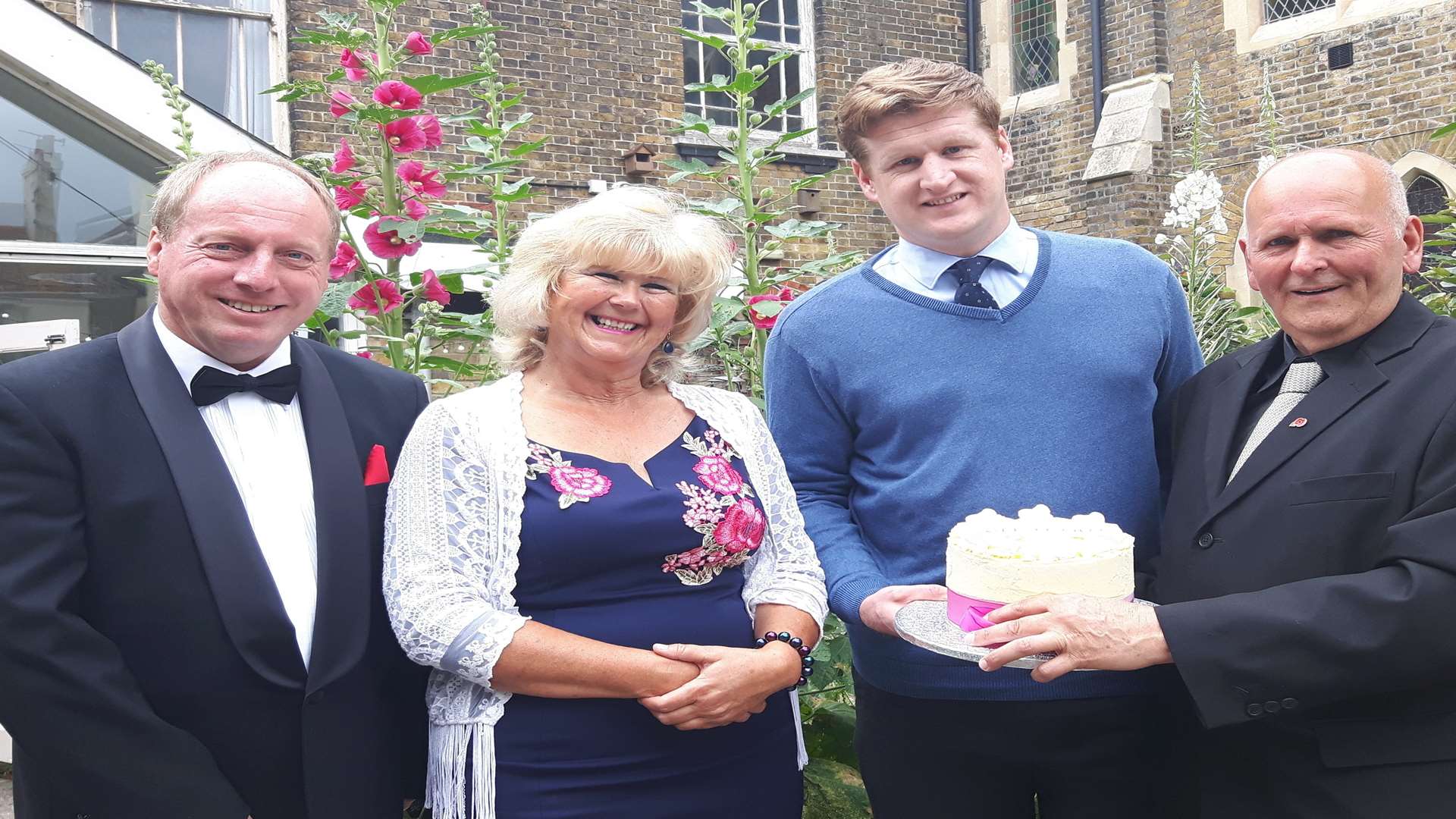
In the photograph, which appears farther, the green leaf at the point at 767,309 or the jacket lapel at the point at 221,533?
the green leaf at the point at 767,309

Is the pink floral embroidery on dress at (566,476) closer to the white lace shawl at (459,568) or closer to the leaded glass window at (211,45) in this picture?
the white lace shawl at (459,568)

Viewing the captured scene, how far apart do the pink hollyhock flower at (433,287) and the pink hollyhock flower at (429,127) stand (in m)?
0.32

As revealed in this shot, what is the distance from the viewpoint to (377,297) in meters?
2.98

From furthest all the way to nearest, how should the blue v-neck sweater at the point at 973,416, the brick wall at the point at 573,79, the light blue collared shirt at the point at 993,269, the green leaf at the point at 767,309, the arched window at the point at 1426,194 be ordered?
the arched window at the point at 1426,194
the brick wall at the point at 573,79
the green leaf at the point at 767,309
the light blue collared shirt at the point at 993,269
the blue v-neck sweater at the point at 973,416

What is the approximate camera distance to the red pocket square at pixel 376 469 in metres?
2.03

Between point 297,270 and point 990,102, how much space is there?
1318mm

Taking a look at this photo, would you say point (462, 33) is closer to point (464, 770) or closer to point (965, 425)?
point (965, 425)

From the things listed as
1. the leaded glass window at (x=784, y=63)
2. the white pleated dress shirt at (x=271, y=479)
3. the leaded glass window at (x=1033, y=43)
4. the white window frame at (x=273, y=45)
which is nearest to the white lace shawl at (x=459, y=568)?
the white pleated dress shirt at (x=271, y=479)

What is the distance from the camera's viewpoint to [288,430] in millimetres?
1960

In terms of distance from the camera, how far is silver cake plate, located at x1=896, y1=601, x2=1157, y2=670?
1738 mm

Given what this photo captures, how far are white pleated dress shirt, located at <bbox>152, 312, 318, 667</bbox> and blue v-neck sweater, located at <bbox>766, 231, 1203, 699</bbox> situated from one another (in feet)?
3.10

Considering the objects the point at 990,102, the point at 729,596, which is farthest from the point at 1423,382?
the point at 729,596

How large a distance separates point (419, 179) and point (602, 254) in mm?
1087

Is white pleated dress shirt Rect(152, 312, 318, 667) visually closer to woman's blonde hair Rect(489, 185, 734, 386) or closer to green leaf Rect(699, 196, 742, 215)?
woman's blonde hair Rect(489, 185, 734, 386)
